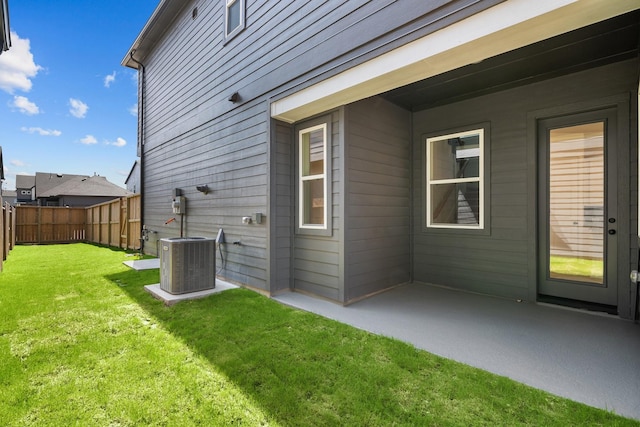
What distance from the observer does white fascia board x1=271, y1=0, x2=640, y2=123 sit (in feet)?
6.12

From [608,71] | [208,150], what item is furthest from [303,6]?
[608,71]

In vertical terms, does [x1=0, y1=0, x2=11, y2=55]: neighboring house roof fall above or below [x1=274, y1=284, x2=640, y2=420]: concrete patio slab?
above

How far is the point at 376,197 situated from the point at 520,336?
221 centimetres

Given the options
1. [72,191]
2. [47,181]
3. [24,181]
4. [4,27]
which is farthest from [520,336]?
[24,181]

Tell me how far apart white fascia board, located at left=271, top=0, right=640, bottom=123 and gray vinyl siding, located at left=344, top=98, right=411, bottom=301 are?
23.4 inches

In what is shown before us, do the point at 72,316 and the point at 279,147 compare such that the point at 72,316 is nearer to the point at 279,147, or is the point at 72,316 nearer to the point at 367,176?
the point at 279,147

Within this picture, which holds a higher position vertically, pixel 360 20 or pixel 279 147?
pixel 360 20

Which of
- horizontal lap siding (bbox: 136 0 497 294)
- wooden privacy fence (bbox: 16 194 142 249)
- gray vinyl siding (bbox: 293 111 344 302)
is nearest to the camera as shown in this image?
horizontal lap siding (bbox: 136 0 497 294)

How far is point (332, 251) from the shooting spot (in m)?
3.74

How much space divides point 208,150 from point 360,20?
3.68 meters

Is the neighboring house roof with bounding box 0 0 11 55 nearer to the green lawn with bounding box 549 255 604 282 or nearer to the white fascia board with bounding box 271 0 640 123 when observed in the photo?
the white fascia board with bounding box 271 0 640 123

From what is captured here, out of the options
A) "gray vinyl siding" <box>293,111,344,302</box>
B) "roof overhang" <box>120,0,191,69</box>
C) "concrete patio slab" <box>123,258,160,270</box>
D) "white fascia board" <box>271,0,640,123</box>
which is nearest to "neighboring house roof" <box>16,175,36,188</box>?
"roof overhang" <box>120,0,191,69</box>

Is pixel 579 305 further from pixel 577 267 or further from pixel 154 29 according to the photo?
pixel 154 29

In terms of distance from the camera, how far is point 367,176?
3979 mm
